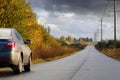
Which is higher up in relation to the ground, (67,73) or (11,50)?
(11,50)

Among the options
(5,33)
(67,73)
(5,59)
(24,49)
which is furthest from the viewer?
(67,73)

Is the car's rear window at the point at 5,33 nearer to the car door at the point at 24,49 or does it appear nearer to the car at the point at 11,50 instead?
the car at the point at 11,50

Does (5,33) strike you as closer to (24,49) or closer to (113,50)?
(24,49)

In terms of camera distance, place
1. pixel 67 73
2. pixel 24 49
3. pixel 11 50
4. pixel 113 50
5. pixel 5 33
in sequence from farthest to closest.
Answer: pixel 113 50 < pixel 67 73 < pixel 24 49 < pixel 5 33 < pixel 11 50

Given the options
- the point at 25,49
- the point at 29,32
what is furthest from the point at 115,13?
the point at 25,49

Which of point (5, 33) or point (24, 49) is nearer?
point (5, 33)

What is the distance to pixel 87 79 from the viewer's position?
16141mm

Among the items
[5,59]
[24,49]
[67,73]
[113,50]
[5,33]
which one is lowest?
[113,50]

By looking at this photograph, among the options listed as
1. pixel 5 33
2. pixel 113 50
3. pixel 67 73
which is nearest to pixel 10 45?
pixel 5 33

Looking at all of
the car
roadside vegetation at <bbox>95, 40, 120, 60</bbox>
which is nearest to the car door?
the car

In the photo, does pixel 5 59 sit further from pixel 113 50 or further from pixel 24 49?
pixel 113 50

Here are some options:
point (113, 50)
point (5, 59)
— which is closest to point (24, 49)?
point (5, 59)

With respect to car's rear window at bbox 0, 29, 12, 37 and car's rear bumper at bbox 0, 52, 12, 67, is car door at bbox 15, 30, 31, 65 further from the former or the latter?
car's rear bumper at bbox 0, 52, 12, 67

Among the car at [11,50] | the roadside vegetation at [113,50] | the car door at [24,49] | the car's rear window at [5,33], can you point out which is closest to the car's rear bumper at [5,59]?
the car at [11,50]
